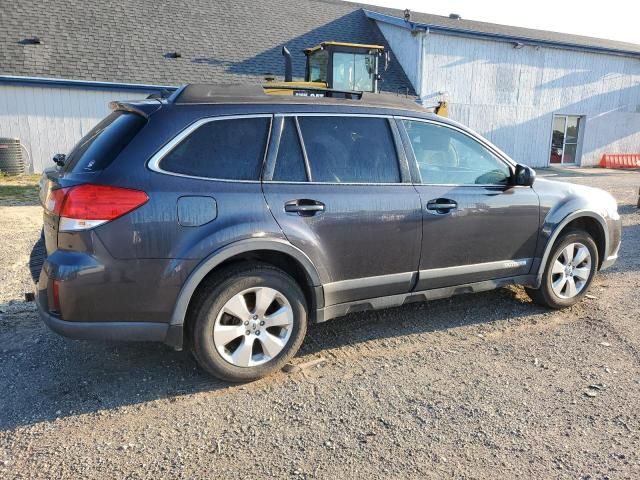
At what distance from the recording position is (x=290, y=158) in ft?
11.2

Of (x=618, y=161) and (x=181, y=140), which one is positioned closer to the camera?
(x=181, y=140)

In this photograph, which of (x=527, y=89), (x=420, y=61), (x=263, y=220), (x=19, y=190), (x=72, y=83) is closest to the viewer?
(x=263, y=220)

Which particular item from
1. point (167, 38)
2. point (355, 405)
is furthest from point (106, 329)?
point (167, 38)

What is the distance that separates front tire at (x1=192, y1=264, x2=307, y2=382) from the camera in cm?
317

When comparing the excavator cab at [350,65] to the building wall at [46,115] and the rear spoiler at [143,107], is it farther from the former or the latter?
the rear spoiler at [143,107]

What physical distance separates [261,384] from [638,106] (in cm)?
2597

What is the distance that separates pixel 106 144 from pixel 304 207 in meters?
1.28

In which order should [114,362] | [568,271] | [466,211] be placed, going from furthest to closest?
[568,271] → [466,211] → [114,362]

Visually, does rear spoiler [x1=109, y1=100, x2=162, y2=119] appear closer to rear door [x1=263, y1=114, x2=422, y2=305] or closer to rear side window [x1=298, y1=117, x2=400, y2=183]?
rear door [x1=263, y1=114, x2=422, y2=305]

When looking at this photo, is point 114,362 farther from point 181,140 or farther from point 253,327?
point 181,140

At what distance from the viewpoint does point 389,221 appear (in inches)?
144

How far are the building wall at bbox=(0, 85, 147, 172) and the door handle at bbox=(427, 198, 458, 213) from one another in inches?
555

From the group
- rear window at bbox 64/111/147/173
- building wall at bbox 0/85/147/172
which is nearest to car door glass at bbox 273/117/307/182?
rear window at bbox 64/111/147/173

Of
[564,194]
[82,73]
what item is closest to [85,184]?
[564,194]
